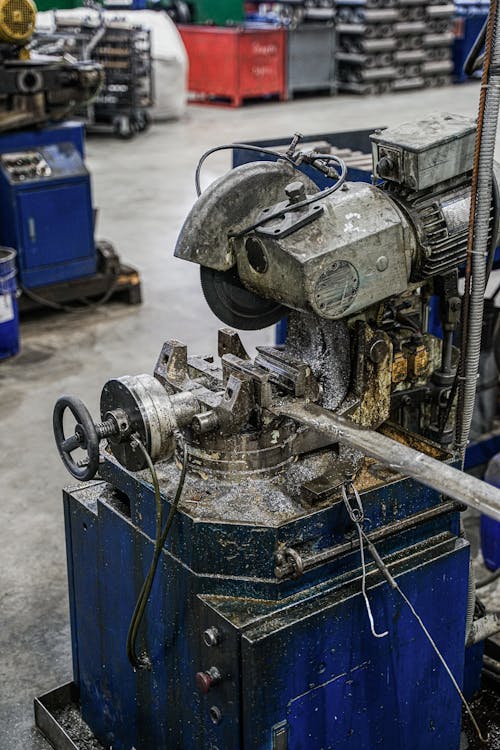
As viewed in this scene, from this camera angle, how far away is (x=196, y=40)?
1053cm

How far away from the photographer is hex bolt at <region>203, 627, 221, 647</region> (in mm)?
1639

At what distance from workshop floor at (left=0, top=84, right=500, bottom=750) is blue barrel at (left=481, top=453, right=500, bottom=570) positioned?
1169mm

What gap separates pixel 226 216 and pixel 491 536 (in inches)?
53.9

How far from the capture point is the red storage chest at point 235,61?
33.6 ft

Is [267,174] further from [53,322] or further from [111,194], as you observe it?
[111,194]

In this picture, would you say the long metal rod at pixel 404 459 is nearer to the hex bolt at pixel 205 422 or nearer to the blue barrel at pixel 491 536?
the hex bolt at pixel 205 422

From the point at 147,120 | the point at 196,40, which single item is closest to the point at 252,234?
the point at 147,120

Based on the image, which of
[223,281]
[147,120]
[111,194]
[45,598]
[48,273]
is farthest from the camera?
[147,120]

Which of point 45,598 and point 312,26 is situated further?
point 312,26

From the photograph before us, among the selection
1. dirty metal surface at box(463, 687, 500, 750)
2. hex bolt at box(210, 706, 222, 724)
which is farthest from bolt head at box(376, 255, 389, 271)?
dirty metal surface at box(463, 687, 500, 750)

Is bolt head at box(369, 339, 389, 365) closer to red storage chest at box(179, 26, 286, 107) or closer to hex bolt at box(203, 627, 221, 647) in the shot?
hex bolt at box(203, 627, 221, 647)

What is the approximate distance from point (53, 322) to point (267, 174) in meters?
3.21

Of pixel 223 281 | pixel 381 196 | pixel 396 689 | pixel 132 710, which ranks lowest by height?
pixel 132 710

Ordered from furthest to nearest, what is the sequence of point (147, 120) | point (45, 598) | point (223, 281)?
point (147, 120) < point (45, 598) < point (223, 281)
